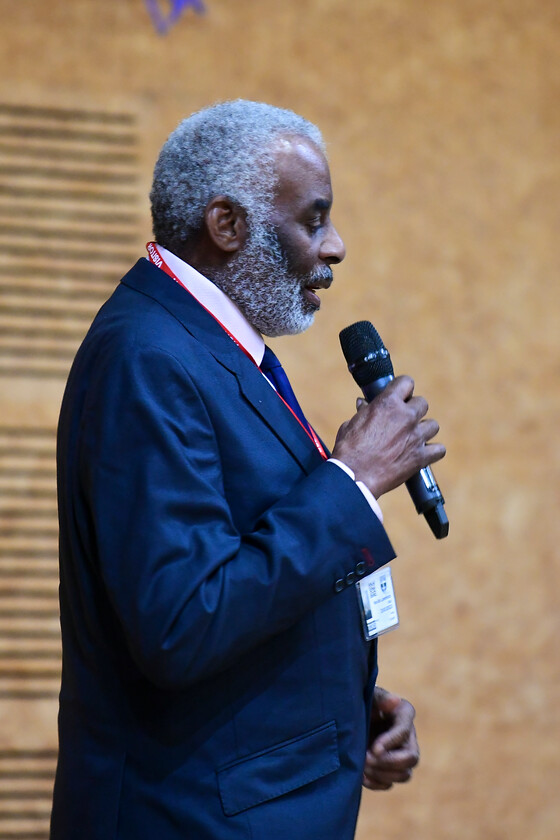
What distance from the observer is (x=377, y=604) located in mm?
1500

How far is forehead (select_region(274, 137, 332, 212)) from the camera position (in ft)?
4.89

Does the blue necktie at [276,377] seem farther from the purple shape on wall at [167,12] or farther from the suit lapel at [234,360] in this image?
the purple shape on wall at [167,12]

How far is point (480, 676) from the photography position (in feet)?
11.1

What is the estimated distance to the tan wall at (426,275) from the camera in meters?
3.20

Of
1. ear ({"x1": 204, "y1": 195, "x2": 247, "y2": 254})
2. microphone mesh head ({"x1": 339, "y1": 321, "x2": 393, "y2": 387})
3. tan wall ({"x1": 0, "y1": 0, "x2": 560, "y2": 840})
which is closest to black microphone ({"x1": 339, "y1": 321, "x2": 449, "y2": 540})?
microphone mesh head ({"x1": 339, "y1": 321, "x2": 393, "y2": 387})

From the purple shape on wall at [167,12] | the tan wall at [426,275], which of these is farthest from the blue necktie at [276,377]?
the purple shape on wall at [167,12]

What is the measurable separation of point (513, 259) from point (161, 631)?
8.65 feet

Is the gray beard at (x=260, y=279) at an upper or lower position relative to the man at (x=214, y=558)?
upper

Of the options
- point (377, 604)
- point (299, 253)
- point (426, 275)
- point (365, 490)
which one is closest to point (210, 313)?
point (299, 253)

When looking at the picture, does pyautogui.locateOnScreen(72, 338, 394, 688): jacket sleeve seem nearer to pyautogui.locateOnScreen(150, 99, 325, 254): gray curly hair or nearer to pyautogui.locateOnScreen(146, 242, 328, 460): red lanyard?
pyautogui.locateOnScreen(146, 242, 328, 460): red lanyard

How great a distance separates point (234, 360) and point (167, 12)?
2.28 metres

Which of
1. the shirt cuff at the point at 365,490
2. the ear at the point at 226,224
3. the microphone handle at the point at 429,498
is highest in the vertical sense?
the ear at the point at 226,224

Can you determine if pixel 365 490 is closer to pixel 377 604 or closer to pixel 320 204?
pixel 377 604

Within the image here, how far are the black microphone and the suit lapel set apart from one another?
15 cm
